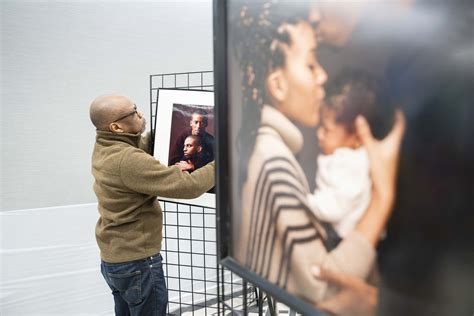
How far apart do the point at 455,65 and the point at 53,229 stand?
8.26 feet

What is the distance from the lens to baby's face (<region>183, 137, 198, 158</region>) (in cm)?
184

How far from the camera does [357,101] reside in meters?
0.50

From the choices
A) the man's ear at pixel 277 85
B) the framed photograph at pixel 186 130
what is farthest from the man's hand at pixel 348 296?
the framed photograph at pixel 186 130

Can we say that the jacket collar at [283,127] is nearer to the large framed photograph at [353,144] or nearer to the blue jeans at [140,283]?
the large framed photograph at [353,144]

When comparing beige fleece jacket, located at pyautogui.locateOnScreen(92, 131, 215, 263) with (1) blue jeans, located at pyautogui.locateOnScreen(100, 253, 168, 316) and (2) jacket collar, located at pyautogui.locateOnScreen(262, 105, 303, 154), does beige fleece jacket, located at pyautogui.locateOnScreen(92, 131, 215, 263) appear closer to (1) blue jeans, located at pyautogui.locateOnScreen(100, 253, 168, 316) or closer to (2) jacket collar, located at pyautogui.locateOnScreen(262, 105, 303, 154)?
(1) blue jeans, located at pyautogui.locateOnScreen(100, 253, 168, 316)

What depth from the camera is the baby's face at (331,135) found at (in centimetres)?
51

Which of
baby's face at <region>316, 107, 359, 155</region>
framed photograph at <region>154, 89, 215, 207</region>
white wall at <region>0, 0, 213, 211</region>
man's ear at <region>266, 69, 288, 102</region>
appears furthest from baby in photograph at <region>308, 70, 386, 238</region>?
white wall at <region>0, 0, 213, 211</region>

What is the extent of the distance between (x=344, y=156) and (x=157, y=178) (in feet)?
3.71

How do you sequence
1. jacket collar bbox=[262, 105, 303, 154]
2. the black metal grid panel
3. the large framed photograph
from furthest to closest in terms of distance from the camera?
the black metal grid panel → jacket collar bbox=[262, 105, 303, 154] → the large framed photograph

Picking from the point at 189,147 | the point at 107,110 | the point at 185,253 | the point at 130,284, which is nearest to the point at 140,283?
the point at 130,284

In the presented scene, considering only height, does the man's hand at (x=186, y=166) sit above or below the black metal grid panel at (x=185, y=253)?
above

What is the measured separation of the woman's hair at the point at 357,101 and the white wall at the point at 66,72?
227cm

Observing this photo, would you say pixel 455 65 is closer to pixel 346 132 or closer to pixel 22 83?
pixel 346 132

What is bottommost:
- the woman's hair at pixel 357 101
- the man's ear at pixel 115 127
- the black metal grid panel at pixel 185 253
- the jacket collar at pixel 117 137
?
the black metal grid panel at pixel 185 253
